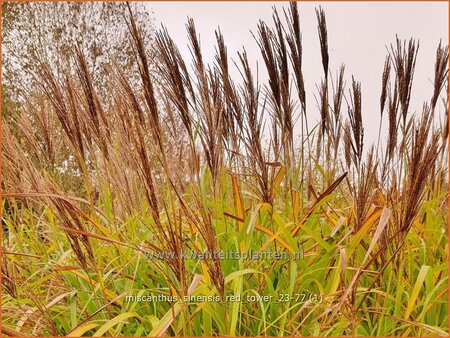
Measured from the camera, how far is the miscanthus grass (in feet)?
4.43

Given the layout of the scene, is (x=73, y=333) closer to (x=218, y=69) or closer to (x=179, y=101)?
(x=179, y=101)

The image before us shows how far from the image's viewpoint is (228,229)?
1.76 meters

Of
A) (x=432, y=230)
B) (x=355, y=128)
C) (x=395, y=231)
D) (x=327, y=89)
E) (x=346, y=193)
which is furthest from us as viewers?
(x=346, y=193)

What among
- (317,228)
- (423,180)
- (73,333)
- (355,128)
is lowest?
(73,333)

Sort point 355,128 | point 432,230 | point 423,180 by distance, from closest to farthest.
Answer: point 423,180, point 355,128, point 432,230

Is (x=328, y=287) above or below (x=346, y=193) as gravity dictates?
below

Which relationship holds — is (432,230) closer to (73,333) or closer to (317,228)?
(317,228)

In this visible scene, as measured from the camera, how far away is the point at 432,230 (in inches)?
74.8

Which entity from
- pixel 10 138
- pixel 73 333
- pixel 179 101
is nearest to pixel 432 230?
pixel 179 101

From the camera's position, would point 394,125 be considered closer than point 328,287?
No

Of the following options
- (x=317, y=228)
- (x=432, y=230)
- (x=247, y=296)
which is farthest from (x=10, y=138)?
(x=432, y=230)

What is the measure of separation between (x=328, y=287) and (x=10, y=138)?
4.15 feet

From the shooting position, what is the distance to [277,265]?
1639 mm

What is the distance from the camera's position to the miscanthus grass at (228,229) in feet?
4.43
